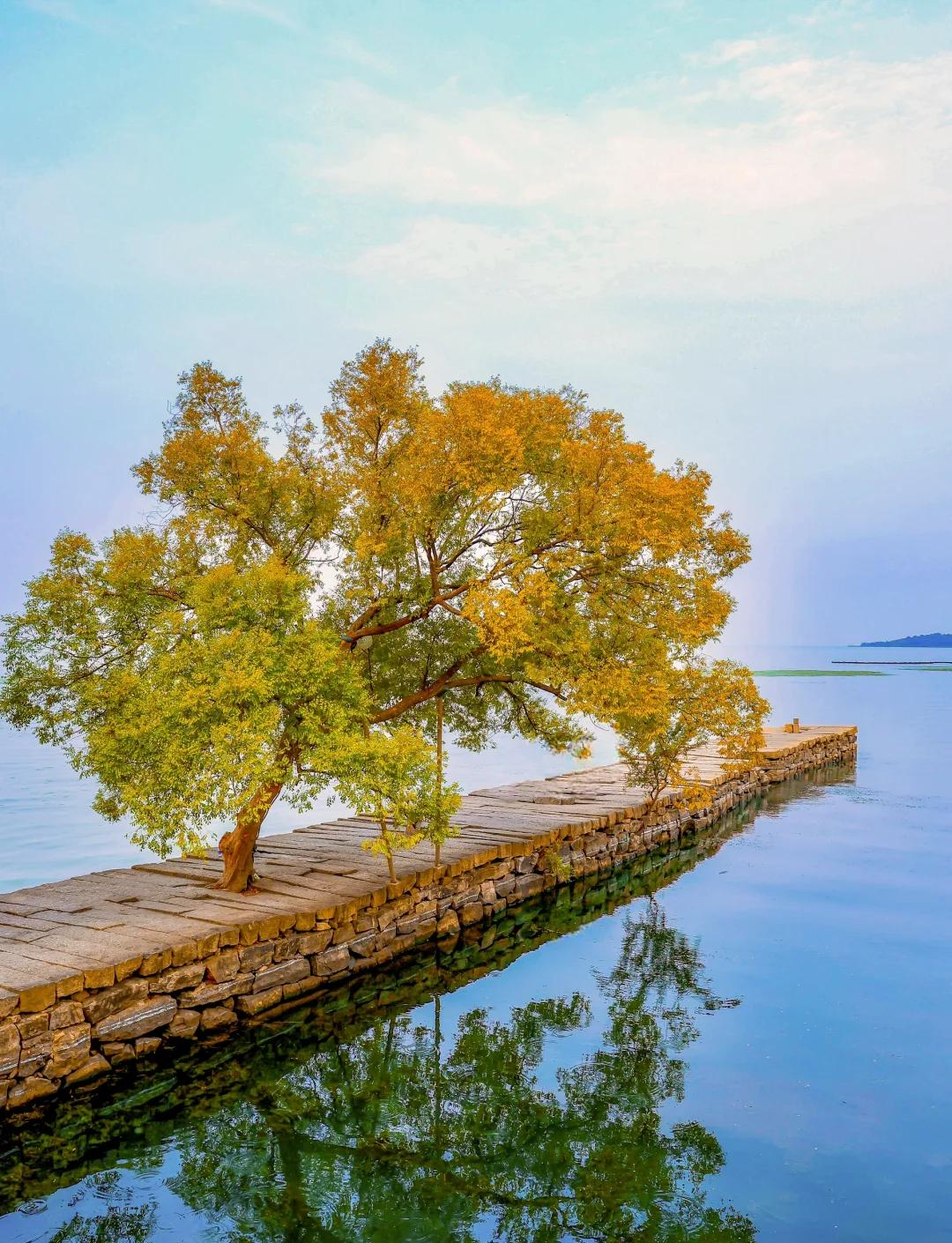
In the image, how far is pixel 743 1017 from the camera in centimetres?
1069

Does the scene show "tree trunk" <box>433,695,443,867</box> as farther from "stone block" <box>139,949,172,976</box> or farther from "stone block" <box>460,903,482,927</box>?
"stone block" <box>139,949,172,976</box>

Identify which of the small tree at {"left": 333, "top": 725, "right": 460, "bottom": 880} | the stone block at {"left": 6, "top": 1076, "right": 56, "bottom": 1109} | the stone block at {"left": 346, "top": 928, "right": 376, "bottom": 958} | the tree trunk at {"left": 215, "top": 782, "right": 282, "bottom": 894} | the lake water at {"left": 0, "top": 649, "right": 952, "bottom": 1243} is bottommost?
the lake water at {"left": 0, "top": 649, "right": 952, "bottom": 1243}

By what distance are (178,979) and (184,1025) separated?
0.54 m

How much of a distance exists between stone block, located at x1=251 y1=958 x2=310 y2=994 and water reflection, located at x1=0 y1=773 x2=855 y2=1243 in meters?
0.44

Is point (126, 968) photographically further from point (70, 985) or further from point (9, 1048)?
point (9, 1048)

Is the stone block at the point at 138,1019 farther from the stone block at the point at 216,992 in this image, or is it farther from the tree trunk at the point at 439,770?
the tree trunk at the point at 439,770

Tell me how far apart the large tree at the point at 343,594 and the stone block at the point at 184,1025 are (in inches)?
70.2

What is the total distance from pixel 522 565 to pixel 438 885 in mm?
5113

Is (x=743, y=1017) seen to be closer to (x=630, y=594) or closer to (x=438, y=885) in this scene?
(x=438, y=885)

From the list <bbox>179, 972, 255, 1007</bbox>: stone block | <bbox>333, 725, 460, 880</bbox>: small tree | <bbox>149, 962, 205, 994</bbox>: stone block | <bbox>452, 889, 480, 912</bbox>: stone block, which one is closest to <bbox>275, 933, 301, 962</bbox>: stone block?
<bbox>179, 972, 255, 1007</bbox>: stone block

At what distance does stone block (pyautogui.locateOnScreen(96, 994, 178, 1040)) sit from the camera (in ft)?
27.2

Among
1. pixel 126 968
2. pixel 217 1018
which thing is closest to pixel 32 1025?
pixel 126 968

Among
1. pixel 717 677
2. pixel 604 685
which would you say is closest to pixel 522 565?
pixel 604 685

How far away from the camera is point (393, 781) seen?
10.1 m
